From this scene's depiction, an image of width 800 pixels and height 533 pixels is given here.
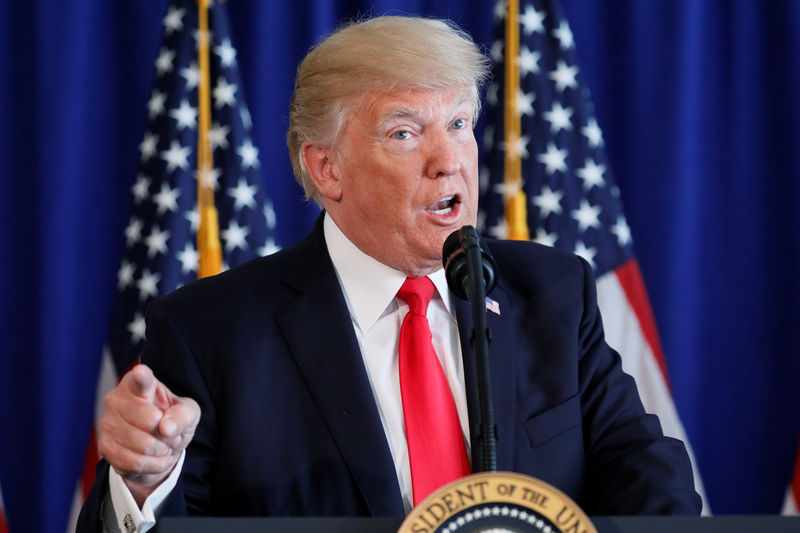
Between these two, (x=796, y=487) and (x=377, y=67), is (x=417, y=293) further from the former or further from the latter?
(x=796, y=487)

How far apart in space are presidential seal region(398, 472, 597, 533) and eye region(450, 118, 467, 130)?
1.00 m

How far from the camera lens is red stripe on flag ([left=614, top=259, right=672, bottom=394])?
10.1 ft

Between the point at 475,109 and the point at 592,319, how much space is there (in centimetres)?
50

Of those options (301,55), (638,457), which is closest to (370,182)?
(638,457)

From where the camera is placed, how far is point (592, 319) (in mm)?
1975

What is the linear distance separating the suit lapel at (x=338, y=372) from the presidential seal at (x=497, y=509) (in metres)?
0.62

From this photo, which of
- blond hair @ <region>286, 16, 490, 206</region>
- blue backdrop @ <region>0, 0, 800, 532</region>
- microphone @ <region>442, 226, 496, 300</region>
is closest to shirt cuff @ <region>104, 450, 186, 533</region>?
microphone @ <region>442, 226, 496, 300</region>

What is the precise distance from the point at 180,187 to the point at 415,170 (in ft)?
4.58

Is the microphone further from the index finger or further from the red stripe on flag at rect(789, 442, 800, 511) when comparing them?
the red stripe on flag at rect(789, 442, 800, 511)

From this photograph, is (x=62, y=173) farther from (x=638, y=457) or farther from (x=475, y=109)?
(x=638, y=457)

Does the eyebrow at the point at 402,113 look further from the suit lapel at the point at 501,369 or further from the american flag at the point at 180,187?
the american flag at the point at 180,187

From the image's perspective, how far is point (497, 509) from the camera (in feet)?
3.29

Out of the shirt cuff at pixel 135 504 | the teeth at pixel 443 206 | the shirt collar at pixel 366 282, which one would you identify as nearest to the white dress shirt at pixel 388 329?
the shirt collar at pixel 366 282

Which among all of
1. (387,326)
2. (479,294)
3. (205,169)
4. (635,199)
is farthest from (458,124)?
(635,199)
